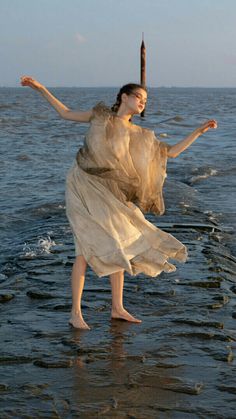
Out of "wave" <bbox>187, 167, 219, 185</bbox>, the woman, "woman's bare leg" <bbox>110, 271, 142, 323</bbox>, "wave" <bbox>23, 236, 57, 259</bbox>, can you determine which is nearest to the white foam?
"wave" <bbox>23, 236, 57, 259</bbox>

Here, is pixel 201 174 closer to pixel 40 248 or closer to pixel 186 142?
pixel 40 248

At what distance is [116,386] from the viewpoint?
4289mm

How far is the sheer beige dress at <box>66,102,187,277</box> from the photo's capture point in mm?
5156

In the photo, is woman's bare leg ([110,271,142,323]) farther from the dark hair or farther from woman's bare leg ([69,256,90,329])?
the dark hair

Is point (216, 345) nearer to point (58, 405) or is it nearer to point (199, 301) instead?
point (199, 301)

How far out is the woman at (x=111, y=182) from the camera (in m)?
5.17

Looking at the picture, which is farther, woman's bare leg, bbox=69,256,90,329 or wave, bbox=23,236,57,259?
wave, bbox=23,236,57,259

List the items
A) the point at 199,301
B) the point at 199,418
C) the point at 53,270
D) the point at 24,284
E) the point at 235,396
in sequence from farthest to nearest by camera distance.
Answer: the point at 53,270 → the point at 24,284 → the point at 199,301 → the point at 235,396 → the point at 199,418

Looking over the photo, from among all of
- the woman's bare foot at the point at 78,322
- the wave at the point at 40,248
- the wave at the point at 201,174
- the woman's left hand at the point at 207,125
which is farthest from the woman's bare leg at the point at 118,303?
the wave at the point at 201,174

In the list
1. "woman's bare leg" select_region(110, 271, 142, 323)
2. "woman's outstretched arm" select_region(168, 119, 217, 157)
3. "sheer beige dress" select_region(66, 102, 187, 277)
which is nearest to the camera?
"sheer beige dress" select_region(66, 102, 187, 277)

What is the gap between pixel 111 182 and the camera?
5.26 meters

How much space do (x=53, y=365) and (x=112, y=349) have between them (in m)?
0.52

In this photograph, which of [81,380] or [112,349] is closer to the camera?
[81,380]

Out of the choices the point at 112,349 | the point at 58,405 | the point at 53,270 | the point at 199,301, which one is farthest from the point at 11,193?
the point at 58,405
